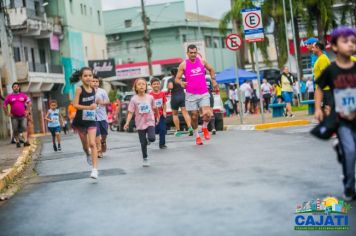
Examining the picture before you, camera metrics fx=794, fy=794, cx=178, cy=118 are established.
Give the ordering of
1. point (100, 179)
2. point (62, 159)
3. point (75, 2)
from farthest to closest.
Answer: point (75, 2)
point (62, 159)
point (100, 179)

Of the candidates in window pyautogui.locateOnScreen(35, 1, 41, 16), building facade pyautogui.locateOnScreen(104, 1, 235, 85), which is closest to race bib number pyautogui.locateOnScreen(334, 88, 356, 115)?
window pyautogui.locateOnScreen(35, 1, 41, 16)

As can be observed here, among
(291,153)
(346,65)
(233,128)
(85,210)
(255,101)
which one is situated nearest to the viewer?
(346,65)

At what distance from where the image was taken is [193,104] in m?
16.7

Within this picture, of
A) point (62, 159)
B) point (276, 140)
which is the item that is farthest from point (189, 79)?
point (62, 159)

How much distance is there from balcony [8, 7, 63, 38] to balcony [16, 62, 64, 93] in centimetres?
228

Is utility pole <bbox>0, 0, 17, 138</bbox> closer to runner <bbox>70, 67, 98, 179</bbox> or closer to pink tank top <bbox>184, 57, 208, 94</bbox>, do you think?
pink tank top <bbox>184, 57, 208, 94</bbox>

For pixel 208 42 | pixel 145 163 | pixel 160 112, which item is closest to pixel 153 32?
pixel 208 42

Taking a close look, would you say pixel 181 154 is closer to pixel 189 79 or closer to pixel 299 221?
pixel 189 79

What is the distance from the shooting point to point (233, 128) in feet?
77.4

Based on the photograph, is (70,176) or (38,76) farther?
(38,76)

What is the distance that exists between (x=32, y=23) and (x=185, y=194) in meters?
46.4

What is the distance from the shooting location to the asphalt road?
7.10 metres

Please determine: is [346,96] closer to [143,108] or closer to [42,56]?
[143,108]

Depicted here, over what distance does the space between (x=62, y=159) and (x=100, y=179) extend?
232 inches
